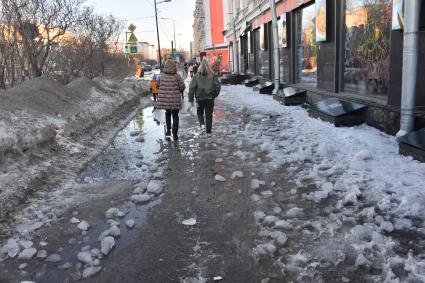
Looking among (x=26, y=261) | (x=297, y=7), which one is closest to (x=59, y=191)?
(x=26, y=261)

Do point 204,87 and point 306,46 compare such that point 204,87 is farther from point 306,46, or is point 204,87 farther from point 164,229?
point 306,46

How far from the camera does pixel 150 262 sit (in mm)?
3602

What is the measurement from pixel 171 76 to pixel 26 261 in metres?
5.85

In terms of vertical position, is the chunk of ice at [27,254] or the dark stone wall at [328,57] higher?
the dark stone wall at [328,57]

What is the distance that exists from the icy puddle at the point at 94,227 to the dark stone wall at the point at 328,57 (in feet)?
19.4

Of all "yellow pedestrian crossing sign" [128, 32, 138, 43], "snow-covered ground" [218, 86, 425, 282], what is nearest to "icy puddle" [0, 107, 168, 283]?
"snow-covered ground" [218, 86, 425, 282]

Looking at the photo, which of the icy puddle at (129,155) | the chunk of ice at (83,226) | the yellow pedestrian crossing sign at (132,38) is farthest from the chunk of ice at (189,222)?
the yellow pedestrian crossing sign at (132,38)

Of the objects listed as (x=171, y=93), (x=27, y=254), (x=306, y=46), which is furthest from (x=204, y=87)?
(x=306, y=46)

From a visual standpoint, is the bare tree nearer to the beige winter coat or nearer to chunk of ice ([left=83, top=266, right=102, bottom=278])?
the beige winter coat

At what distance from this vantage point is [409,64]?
21.3 feet

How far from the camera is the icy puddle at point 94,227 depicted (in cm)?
358

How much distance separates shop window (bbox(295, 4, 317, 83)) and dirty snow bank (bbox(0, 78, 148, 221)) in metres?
6.40

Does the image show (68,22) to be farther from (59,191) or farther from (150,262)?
(150,262)

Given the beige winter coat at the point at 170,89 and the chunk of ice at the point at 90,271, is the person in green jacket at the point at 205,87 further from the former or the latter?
the chunk of ice at the point at 90,271
